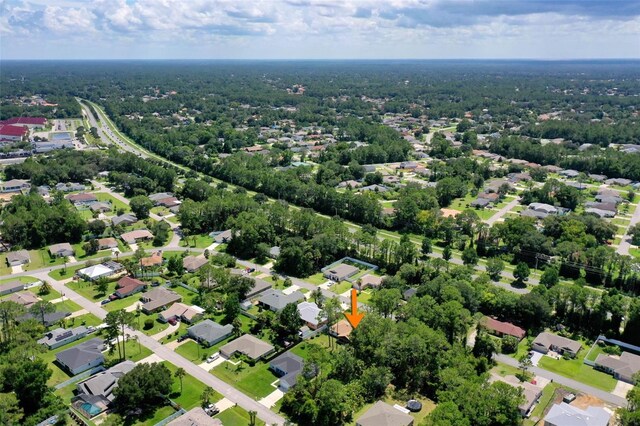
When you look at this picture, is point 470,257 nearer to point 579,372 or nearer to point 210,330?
point 579,372

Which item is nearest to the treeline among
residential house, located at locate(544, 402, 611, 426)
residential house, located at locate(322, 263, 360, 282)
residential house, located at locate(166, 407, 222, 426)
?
residential house, located at locate(322, 263, 360, 282)

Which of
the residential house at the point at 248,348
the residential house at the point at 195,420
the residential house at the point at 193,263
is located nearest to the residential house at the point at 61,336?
the residential house at the point at 248,348

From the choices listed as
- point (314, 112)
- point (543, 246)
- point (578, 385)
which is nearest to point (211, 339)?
point (578, 385)

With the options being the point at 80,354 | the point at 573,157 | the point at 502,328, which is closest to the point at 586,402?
the point at 502,328

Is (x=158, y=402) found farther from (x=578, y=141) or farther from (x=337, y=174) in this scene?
(x=578, y=141)

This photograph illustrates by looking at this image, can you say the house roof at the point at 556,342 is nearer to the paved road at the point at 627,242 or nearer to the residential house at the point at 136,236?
the paved road at the point at 627,242

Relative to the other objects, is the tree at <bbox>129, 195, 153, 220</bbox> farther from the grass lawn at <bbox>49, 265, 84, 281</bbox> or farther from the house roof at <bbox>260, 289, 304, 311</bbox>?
the house roof at <bbox>260, 289, 304, 311</bbox>
